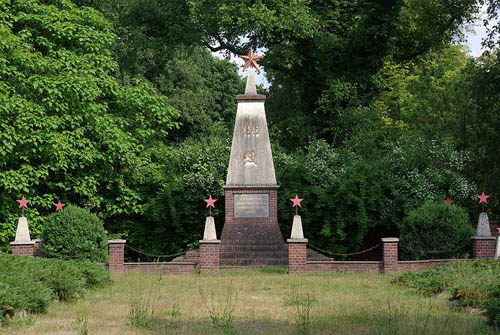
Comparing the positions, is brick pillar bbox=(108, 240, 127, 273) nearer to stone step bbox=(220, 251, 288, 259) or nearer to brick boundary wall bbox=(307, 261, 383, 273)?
stone step bbox=(220, 251, 288, 259)

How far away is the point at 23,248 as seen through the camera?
18531 mm

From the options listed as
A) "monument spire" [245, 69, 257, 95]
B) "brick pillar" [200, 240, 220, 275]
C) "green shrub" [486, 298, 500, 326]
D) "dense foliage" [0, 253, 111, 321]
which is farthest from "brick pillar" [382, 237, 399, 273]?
"green shrub" [486, 298, 500, 326]

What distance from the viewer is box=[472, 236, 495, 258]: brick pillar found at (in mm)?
18344

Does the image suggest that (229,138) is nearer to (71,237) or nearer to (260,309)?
(71,237)

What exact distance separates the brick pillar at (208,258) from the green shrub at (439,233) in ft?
18.0

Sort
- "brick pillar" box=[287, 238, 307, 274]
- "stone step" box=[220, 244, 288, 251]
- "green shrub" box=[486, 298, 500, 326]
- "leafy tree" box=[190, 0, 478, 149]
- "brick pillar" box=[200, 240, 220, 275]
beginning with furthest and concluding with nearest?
"leafy tree" box=[190, 0, 478, 149]
"stone step" box=[220, 244, 288, 251]
"brick pillar" box=[200, 240, 220, 275]
"brick pillar" box=[287, 238, 307, 274]
"green shrub" box=[486, 298, 500, 326]

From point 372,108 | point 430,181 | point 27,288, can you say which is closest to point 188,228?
point 430,181

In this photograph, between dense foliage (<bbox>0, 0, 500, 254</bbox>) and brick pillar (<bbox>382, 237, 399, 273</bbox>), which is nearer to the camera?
brick pillar (<bbox>382, 237, 399, 273</bbox>)

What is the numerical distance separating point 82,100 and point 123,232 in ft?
17.0

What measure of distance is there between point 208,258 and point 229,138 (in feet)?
28.5

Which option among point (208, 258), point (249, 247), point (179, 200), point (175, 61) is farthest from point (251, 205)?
point (175, 61)

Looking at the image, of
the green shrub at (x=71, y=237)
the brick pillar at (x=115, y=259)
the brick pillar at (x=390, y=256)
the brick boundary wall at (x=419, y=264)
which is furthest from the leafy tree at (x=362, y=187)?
the green shrub at (x=71, y=237)

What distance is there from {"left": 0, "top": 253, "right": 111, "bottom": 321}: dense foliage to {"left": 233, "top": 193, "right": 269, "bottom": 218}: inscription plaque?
252 inches

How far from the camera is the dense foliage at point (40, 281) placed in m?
10.5
